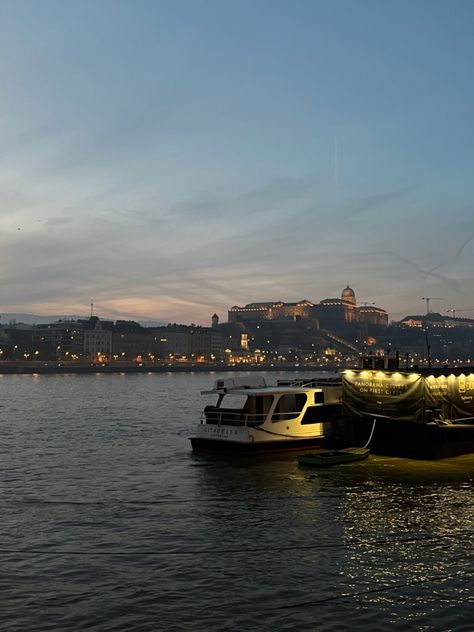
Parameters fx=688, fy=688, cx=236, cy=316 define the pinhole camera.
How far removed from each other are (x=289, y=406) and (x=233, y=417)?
147 inches

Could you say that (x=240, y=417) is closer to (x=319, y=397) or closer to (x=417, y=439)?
(x=319, y=397)

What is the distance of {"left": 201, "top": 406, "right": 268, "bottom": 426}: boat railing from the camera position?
1697 inches

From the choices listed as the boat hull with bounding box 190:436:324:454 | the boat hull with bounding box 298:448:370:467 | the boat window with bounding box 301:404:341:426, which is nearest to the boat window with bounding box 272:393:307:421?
the boat window with bounding box 301:404:341:426

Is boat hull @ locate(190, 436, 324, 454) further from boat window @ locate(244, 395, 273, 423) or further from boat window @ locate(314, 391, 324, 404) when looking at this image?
boat window @ locate(314, 391, 324, 404)

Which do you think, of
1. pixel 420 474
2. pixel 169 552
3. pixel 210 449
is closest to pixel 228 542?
pixel 169 552

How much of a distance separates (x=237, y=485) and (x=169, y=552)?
1183 centimetres

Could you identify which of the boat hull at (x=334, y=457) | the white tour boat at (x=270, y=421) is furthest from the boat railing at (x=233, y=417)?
the boat hull at (x=334, y=457)

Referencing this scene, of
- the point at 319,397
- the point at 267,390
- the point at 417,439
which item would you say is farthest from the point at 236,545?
the point at 319,397

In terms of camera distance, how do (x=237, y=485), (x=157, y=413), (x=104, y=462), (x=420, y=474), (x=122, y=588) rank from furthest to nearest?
(x=157, y=413) → (x=104, y=462) → (x=420, y=474) → (x=237, y=485) → (x=122, y=588)

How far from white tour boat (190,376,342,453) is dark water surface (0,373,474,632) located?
1.76 meters

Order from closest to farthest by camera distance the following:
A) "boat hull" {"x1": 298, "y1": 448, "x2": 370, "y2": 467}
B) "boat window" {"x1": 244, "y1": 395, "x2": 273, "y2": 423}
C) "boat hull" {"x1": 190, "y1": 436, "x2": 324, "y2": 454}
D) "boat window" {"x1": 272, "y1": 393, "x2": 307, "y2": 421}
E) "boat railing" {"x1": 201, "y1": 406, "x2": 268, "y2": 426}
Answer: "boat hull" {"x1": 298, "y1": 448, "x2": 370, "y2": 467} < "boat hull" {"x1": 190, "y1": 436, "x2": 324, "y2": 454} < "boat railing" {"x1": 201, "y1": 406, "x2": 268, "y2": 426} < "boat window" {"x1": 244, "y1": 395, "x2": 273, "y2": 423} < "boat window" {"x1": 272, "y1": 393, "x2": 307, "y2": 421}

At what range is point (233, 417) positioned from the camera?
147ft

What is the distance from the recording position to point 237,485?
3359cm

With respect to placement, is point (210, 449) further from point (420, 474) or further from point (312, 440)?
point (420, 474)
